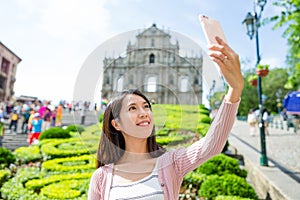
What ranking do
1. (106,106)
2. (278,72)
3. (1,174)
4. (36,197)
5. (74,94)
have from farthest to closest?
(278,72) → (1,174) → (36,197) → (106,106) → (74,94)

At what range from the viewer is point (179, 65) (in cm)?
123

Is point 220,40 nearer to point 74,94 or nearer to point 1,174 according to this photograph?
point 74,94

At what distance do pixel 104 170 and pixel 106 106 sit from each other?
0.36 meters

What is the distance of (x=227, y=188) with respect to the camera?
3465mm

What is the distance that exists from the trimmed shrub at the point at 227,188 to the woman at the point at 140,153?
2.42 metres

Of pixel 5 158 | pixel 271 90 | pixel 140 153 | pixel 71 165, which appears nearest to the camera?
pixel 140 153

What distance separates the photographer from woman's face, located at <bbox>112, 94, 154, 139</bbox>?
1.24m

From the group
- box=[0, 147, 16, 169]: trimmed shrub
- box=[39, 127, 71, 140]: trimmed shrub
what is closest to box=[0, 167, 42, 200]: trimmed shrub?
box=[0, 147, 16, 169]: trimmed shrub

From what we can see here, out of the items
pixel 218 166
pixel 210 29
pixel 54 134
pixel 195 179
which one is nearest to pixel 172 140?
pixel 210 29

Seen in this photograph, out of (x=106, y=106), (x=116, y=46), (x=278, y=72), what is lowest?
(x=106, y=106)

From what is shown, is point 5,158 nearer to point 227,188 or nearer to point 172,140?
point 227,188

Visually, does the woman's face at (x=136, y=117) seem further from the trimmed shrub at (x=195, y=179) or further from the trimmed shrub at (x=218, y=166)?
the trimmed shrub at (x=218, y=166)

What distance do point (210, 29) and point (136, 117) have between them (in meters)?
0.54

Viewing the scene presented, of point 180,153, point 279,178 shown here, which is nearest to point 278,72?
point 279,178
